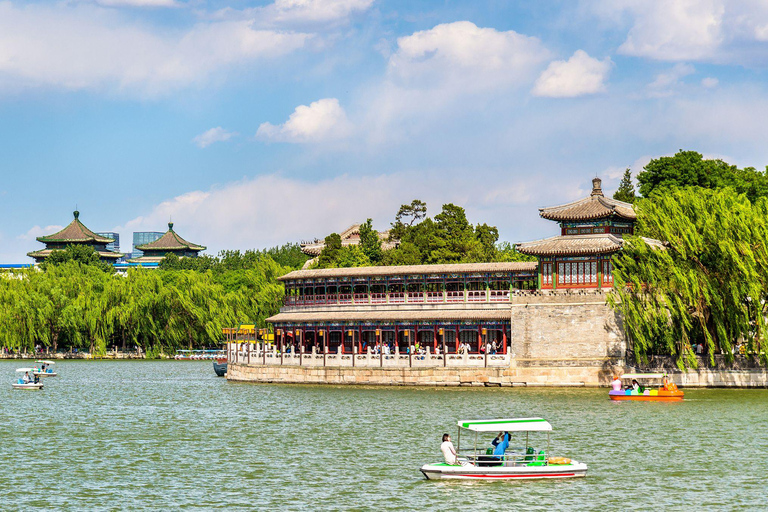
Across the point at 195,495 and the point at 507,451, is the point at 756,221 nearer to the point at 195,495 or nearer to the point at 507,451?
the point at 507,451

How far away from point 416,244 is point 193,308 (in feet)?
57.6

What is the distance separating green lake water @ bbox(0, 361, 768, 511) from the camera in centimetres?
2131

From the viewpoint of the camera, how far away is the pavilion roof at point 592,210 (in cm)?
4647

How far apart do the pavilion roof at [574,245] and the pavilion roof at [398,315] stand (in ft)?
11.0

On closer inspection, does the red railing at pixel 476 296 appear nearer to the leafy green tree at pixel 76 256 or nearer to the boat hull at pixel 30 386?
the boat hull at pixel 30 386

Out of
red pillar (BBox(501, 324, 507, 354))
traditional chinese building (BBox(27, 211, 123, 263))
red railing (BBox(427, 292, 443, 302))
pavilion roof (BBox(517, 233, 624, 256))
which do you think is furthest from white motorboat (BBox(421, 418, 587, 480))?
traditional chinese building (BBox(27, 211, 123, 263))

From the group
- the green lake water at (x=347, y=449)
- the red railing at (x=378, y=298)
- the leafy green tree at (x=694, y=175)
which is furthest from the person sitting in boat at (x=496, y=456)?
the leafy green tree at (x=694, y=175)

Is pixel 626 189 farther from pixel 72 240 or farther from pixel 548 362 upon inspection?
pixel 72 240

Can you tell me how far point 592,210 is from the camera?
154ft

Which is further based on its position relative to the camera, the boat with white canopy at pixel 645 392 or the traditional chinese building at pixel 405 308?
the traditional chinese building at pixel 405 308

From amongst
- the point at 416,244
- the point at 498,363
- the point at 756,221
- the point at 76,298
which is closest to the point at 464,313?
the point at 498,363

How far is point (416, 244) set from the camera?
235 feet

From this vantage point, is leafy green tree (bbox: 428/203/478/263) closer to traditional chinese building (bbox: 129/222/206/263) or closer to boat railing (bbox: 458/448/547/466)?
boat railing (bbox: 458/448/547/466)

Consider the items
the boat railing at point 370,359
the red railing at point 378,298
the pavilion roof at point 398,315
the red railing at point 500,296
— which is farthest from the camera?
Answer: the red railing at point 378,298
